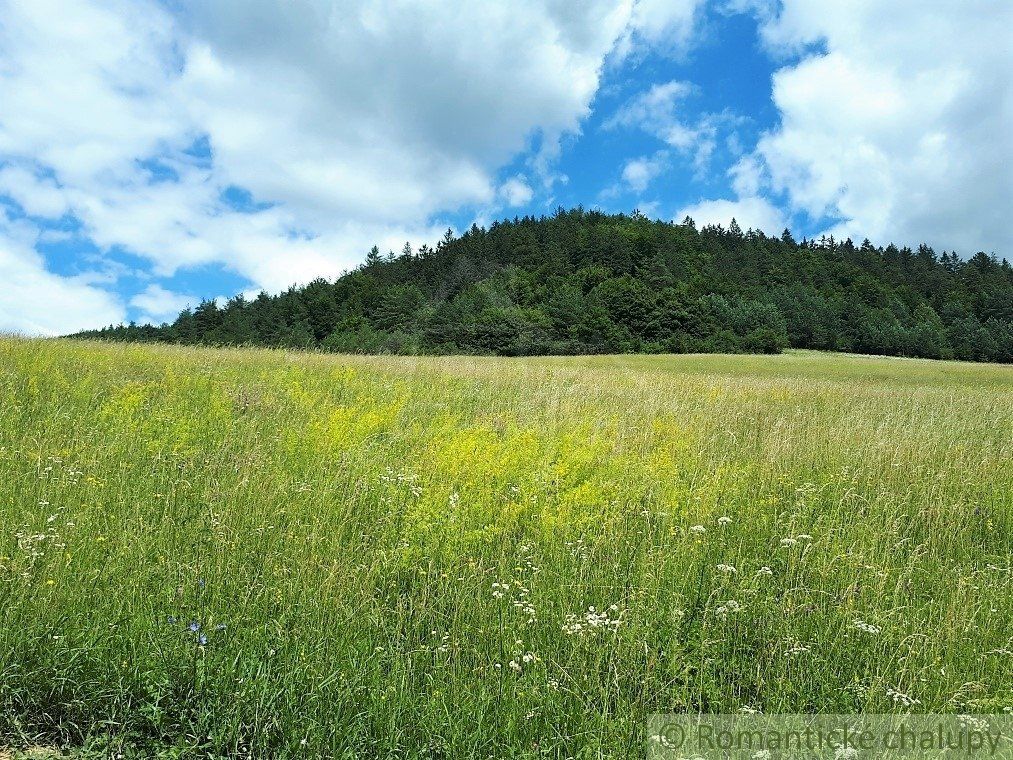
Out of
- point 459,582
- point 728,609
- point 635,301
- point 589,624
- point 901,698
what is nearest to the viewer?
point 901,698

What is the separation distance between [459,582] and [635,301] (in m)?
76.0

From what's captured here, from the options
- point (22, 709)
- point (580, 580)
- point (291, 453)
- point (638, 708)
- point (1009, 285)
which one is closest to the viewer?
point (22, 709)

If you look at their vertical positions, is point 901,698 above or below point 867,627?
below

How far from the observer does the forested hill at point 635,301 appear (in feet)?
230

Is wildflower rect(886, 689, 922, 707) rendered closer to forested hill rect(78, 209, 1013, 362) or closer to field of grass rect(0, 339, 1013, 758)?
field of grass rect(0, 339, 1013, 758)

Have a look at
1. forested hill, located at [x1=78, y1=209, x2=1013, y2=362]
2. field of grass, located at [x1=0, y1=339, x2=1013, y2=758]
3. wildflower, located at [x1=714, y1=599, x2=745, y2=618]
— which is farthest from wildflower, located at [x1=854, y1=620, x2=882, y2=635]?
forested hill, located at [x1=78, y1=209, x2=1013, y2=362]

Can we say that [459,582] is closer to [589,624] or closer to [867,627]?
[589,624]

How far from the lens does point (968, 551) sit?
448 cm

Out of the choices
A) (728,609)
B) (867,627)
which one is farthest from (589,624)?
(867,627)

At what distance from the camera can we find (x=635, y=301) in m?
76.4

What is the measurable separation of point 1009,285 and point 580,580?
114735 millimetres

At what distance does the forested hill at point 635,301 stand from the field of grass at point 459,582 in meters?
50.4

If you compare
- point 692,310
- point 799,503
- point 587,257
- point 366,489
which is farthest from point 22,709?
point 587,257

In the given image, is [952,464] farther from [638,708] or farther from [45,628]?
[45,628]
